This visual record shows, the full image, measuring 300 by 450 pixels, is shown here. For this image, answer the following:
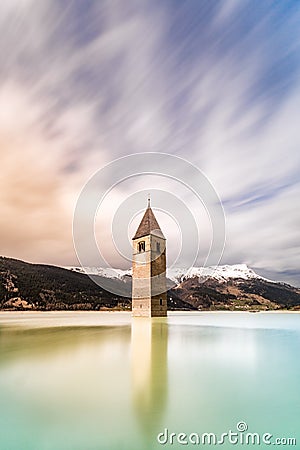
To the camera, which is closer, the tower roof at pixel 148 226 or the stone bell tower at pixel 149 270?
the stone bell tower at pixel 149 270

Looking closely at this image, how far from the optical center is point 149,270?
38.2 metres

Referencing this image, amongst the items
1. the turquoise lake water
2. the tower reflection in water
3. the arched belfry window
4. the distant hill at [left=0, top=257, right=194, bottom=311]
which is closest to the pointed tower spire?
the arched belfry window

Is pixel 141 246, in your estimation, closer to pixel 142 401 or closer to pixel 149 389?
pixel 149 389

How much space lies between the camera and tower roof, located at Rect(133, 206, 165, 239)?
40.3 m

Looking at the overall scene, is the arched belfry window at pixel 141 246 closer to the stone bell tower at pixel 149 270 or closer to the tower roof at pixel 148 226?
the stone bell tower at pixel 149 270

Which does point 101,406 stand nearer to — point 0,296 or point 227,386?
point 227,386

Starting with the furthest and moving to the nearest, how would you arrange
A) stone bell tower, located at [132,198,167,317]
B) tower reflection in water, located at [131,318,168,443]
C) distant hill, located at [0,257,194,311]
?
distant hill, located at [0,257,194,311], stone bell tower, located at [132,198,167,317], tower reflection in water, located at [131,318,168,443]

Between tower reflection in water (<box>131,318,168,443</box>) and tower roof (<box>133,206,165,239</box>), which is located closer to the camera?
tower reflection in water (<box>131,318,168,443</box>)

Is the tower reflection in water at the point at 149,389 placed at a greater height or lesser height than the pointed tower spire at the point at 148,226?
lesser

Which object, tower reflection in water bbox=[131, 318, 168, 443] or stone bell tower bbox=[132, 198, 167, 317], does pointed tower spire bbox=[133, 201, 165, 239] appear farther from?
tower reflection in water bbox=[131, 318, 168, 443]

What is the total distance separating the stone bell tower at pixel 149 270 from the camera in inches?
1475

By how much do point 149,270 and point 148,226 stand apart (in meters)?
5.80

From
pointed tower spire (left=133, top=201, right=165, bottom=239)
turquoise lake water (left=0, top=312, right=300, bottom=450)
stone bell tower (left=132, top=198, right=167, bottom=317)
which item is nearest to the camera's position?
turquoise lake water (left=0, top=312, right=300, bottom=450)

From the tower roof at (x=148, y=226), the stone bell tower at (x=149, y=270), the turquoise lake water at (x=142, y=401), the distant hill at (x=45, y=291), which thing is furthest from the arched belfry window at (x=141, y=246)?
the distant hill at (x=45, y=291)
